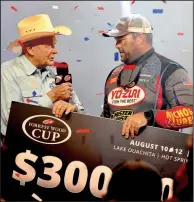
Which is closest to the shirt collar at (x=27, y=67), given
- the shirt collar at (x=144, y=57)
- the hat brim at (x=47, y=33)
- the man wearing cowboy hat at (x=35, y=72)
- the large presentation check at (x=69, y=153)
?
the man wearing cowboy hat at (x=35, y=72)

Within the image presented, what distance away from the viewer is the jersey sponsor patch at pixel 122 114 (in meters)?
2.12

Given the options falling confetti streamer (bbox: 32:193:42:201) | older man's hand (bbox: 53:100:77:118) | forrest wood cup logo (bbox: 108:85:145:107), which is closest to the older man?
forrest wood cup logo (bbox: 108:85:145:107)

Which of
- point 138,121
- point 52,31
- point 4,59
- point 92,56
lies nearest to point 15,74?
point 4,59

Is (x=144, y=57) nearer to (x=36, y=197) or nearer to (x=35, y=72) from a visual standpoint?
(x=35, y=72)

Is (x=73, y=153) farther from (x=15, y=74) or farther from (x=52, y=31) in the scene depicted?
(x=52, y=31)

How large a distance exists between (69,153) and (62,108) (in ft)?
0.90

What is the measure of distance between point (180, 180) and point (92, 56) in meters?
0.90

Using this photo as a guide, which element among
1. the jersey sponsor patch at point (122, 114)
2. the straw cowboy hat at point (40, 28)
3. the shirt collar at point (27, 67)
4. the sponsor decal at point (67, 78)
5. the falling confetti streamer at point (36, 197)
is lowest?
the falling confetti streamer at point (36, 197)

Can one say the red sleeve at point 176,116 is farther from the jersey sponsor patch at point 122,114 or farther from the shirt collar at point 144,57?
the shirt collar at point 144,57

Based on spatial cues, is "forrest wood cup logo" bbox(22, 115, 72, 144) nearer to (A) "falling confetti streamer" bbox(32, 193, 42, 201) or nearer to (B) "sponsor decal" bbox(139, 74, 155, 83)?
(A) "falling confetti streamer" bbox(32, 193, 42, 201)

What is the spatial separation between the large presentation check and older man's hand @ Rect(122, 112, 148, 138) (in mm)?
31

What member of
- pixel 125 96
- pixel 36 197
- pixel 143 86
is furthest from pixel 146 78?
pixel 36 197

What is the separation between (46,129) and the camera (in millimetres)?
2186

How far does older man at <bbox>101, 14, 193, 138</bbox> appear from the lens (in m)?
2.08
